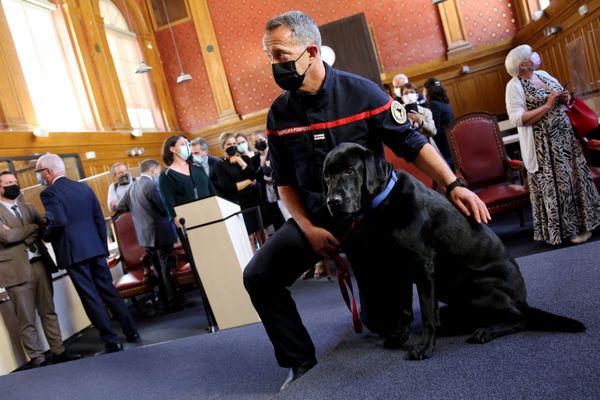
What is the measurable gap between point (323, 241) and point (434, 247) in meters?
0.41

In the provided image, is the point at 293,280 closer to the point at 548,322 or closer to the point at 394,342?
the point at 394,342

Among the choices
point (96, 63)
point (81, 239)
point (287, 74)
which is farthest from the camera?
Answer: point (96, 63)

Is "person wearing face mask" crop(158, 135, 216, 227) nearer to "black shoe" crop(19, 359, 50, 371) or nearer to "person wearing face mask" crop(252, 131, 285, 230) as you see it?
"person wearing face mask" crop(252, 131, 285, 230)

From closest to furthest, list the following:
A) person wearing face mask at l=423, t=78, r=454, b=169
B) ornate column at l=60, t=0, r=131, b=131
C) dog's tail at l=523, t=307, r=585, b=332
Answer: dog's tail at l=523, t=307, r=585, b=332, person wearing face mask at l=423, t=78, r=454, b=169, ornate column at l=60, t=0, r=131, b=131

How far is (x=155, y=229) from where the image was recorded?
17.3ft

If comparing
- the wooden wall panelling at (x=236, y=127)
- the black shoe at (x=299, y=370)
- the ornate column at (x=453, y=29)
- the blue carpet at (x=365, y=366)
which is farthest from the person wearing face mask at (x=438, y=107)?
the wooden wall panelling at (x=236, y=127)

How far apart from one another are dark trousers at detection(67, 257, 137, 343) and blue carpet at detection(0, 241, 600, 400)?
0.61 meters

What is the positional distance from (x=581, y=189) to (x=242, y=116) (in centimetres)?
1058

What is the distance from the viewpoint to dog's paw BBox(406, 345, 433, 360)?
1.69 metres

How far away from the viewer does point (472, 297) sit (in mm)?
1706

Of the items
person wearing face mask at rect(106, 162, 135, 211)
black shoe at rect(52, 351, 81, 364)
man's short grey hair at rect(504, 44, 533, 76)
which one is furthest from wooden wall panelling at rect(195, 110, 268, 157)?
man's short grey hair at rect(504, 44, 533, 76)

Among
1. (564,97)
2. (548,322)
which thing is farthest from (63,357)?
(564,97)

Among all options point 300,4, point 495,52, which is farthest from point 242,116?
point 495,52

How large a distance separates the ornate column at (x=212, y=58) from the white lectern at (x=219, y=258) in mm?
9923
